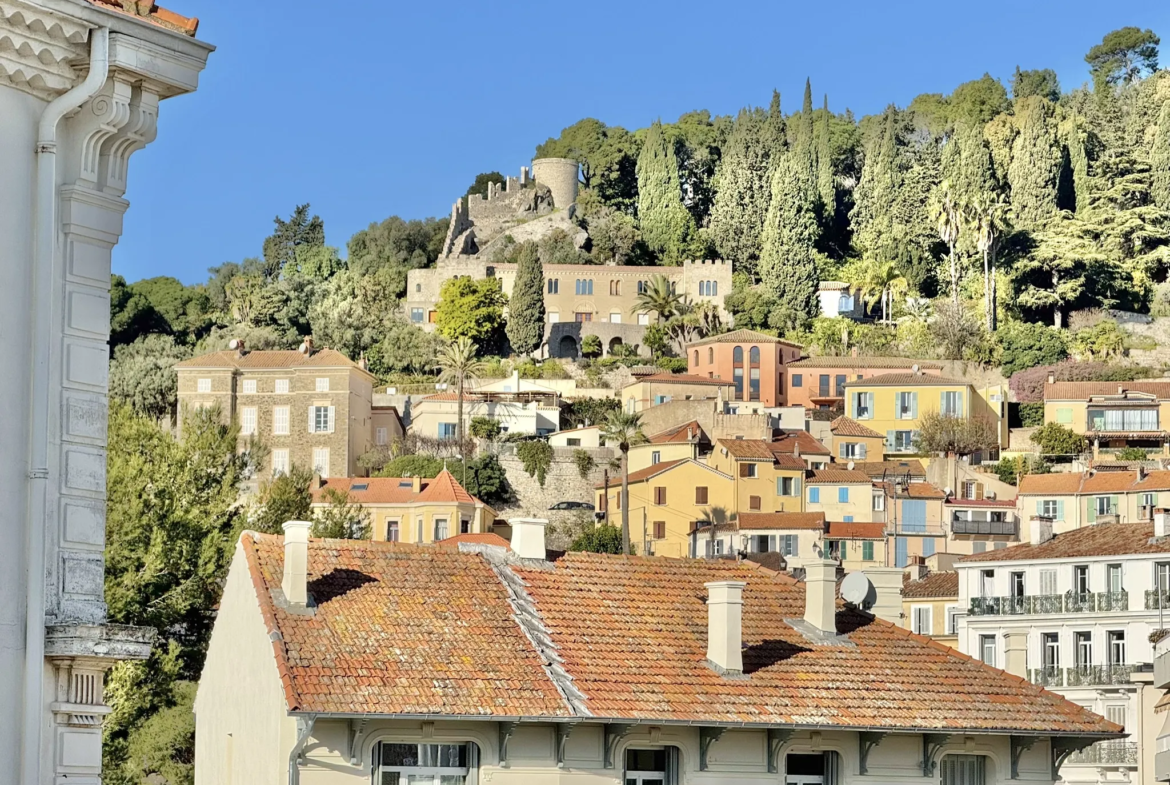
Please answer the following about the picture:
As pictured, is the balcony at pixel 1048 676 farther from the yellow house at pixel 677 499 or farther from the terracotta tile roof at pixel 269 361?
the terracotta tile roof at pixel 269 361

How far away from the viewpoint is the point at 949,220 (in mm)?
149250

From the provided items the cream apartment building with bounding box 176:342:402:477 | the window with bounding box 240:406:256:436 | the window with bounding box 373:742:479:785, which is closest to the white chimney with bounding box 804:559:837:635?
the window with bounding box 373:742:479:785

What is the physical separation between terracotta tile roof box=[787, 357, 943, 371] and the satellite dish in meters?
99.9

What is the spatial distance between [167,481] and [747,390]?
8046cm

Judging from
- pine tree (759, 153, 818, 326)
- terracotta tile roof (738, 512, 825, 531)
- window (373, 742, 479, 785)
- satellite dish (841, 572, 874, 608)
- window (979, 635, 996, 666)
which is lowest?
window (979, 635, 996, 666)

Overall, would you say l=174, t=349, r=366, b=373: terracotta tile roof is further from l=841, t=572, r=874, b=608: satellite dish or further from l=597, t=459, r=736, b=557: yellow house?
l=841, t=572, r=874, b=608: satellite dish

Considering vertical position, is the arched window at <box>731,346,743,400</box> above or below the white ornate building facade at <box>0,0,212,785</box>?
above

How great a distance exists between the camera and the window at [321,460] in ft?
372

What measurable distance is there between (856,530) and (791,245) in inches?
2108

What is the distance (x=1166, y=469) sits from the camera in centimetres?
10650

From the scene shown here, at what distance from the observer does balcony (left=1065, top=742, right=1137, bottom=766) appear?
57.8 m

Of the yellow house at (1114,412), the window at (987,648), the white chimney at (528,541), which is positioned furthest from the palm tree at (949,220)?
the white chimney at (528,541)

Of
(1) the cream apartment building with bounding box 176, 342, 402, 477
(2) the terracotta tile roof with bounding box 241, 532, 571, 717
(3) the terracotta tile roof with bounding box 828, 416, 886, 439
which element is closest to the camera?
(2) the terracotta tile roof with bounding box 241, 532, 571, 717

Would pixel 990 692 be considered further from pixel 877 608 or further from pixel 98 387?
pixel 98 387
